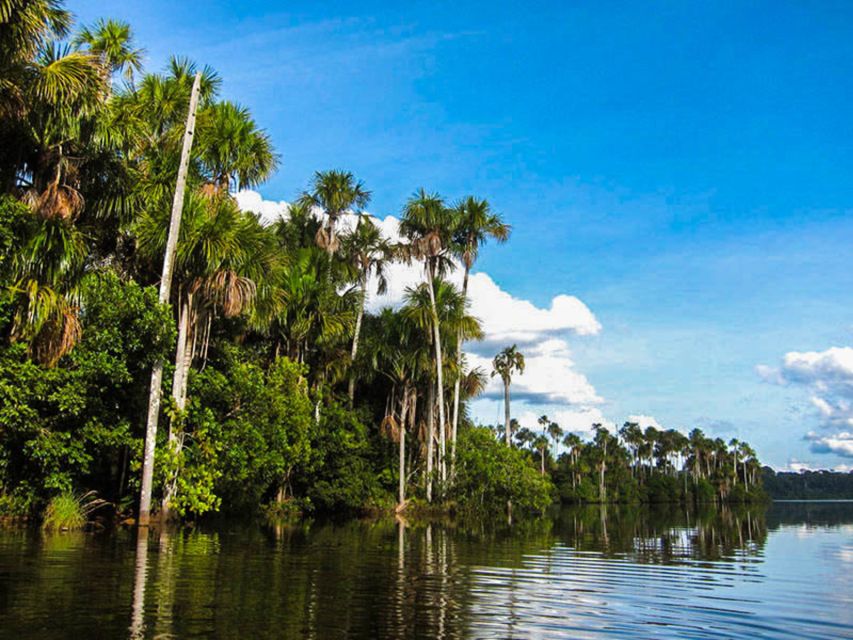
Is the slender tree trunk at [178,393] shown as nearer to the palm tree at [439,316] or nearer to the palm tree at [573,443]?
the palm tree at [439,316]

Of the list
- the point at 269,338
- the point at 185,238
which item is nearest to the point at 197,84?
the point at 185,238

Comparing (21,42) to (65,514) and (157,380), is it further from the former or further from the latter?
(65,514)

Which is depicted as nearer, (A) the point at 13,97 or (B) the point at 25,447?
(A) the point at 13,97

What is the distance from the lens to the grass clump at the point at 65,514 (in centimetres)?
1798

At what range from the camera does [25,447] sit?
730 inches

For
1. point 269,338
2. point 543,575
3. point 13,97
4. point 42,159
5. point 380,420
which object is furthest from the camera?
point 380,420

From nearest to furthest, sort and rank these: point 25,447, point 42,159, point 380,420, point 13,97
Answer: point 13,97, point 25,447, point 42,159, point 380,420

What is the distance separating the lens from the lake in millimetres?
6598

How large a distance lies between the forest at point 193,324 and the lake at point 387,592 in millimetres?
4267

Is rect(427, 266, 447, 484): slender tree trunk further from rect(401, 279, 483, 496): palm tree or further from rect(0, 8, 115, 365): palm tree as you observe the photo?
rect(0, 8, 115, 365): palm tree

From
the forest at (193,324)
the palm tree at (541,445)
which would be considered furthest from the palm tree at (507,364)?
the palm tree at (541,445)

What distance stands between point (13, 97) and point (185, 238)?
6.05m

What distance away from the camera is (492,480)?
37.6 metres

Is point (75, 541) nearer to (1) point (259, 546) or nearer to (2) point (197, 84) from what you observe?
Result: (1) point (259, 546)
